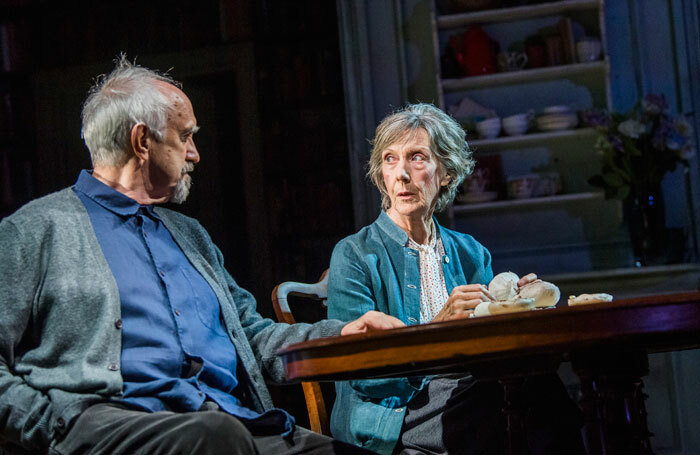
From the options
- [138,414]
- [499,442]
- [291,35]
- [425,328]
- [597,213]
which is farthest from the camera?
[291,35]

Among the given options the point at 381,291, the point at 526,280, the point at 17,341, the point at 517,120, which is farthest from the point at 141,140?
the point at 517,120

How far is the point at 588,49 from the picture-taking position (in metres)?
4.15

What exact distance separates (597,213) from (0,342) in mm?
3238

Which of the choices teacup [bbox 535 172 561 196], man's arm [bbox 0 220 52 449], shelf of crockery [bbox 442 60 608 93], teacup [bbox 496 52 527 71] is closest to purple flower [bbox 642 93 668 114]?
shelf of crockery [bbox 442 60 608 93]

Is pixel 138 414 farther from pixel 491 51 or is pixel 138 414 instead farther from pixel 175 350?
pixel 491 51

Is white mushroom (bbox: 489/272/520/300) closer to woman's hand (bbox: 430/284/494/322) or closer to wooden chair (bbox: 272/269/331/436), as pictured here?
woman's hand (bbox: 430/284/494/322)

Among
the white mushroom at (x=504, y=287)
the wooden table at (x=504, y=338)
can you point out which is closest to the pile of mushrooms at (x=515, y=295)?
the white mushroom at (x=504, y=287)

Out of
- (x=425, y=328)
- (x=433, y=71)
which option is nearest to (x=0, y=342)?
(x=425, y=328)

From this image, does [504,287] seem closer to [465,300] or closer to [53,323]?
[465,300]

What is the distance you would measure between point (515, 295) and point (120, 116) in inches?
39.6

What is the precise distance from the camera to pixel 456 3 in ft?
14.3

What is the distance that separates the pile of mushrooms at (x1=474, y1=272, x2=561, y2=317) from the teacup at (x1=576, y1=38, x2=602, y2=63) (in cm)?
254

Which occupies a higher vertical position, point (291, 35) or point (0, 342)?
point (291, 35)

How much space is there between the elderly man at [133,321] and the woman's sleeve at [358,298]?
178 millimetres
